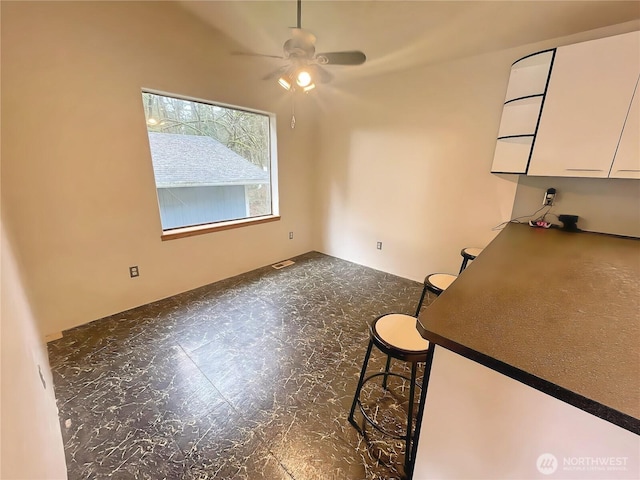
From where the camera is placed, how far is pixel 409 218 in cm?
338

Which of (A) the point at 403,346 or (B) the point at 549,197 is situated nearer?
(A) the point at 403,346

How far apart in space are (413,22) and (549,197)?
1.99 metres

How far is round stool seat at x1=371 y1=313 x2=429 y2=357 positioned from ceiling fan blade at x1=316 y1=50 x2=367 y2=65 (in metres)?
1.83

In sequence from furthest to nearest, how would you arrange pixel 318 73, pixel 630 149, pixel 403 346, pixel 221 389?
pixel 318 73, pixel 630 149, pixel 221 389, pixel 403 346

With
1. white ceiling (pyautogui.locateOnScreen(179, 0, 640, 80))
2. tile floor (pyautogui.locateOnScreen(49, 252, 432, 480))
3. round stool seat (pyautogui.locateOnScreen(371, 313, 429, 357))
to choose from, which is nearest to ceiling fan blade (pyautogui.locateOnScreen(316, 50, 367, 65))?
white ceiling (pyautogui.locateOnScreen(179, 0, 640, 80))

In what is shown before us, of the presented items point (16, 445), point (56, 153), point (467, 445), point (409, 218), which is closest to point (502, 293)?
point (467, 445)

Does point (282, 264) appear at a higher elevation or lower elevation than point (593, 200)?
lower

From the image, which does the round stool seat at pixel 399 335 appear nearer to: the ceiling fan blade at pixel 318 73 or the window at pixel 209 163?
the ceiling fan blade at pixel 318 73

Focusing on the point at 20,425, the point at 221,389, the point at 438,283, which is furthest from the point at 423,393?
the point at 221,389

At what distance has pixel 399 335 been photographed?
1.32m

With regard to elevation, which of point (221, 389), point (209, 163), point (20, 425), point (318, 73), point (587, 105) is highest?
point (318, 73)

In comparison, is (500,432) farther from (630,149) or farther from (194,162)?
(194,162)

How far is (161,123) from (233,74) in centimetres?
97

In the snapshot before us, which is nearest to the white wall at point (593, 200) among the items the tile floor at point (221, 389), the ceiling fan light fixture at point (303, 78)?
the tile floor at point (221, 389)
